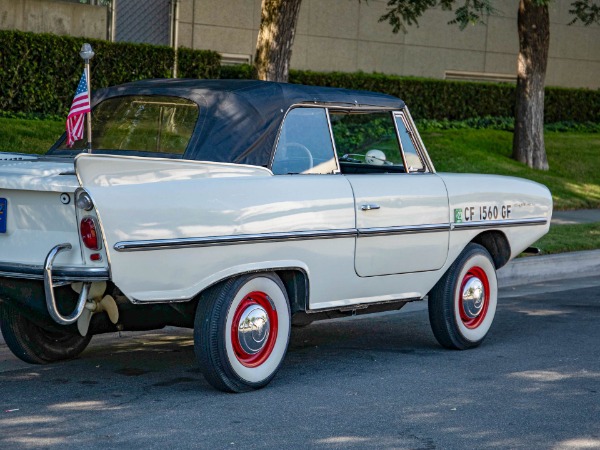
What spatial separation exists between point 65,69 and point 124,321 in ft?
36.8

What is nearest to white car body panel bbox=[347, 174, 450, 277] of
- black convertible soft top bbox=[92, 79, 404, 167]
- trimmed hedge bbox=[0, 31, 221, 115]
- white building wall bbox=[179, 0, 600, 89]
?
black convertible soft top bbox=[92, 79, 404, 167]

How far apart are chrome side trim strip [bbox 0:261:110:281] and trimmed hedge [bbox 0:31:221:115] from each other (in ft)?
35.2

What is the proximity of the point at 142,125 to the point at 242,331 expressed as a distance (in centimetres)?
158

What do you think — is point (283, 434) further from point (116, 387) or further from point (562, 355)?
point (562, 355)

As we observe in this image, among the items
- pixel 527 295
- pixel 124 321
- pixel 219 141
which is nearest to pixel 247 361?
pixel 124 321

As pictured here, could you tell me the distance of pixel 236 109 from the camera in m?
6.87

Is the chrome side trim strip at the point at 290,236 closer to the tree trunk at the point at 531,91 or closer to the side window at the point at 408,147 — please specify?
the side window at the point at 408,147

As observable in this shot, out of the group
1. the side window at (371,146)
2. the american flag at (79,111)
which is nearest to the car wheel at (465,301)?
the side window at (371,146)

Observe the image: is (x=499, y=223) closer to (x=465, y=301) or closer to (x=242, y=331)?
(x=465, y=301)

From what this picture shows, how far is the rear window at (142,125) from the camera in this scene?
6.90 m

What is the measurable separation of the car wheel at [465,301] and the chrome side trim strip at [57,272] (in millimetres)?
2866

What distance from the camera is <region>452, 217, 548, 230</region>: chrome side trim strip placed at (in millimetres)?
7795

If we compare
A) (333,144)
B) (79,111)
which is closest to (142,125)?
(79,111)

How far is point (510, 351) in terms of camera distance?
802cm
